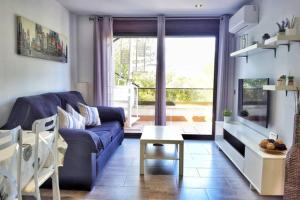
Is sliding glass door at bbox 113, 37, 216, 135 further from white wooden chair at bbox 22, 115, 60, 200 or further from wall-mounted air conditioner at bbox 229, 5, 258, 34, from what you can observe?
white wooden chair at bbox 22, 115, 60, 200

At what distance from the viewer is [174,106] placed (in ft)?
17.6

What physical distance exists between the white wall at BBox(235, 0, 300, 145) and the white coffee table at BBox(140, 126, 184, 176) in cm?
119

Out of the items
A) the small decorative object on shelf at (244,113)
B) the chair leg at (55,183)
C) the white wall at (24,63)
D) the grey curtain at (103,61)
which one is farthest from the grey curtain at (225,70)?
the chair leg at (55,183)

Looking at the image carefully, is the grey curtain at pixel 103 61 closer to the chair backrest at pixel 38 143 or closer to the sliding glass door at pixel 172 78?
the sliding glass door at pixel 172 78

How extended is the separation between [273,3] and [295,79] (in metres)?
1.16

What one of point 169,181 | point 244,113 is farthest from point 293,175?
point 244,113

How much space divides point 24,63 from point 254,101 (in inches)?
123

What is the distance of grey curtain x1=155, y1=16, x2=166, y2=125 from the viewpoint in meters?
4.79

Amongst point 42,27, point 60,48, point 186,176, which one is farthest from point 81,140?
point 60,48

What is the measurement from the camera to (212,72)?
16.6ft

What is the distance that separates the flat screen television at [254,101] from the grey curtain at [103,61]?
2.45 m

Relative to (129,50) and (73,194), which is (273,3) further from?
(73,194)

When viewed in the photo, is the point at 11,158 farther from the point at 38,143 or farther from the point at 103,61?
the point at 103,61

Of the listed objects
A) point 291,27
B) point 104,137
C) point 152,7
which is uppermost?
point 152,7
